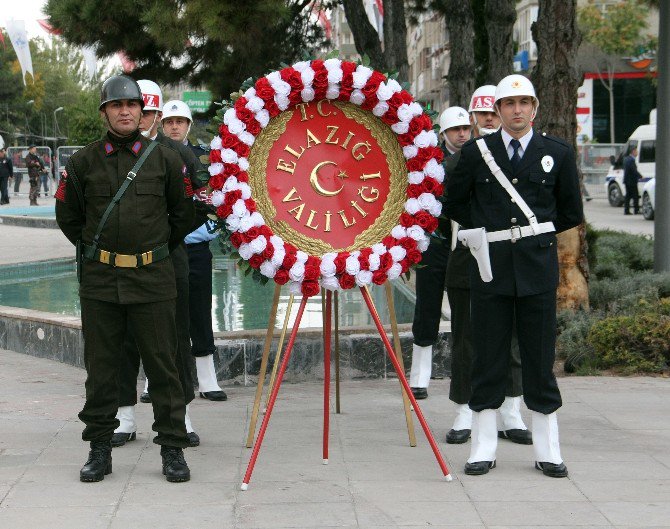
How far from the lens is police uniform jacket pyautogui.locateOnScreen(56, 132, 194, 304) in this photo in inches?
239

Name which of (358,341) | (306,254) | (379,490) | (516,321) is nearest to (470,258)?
(516,321)

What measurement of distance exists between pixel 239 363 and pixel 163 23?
5947mm

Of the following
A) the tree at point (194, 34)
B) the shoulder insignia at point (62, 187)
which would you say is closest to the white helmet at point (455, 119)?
the shoulder insignia at point (62, 187)

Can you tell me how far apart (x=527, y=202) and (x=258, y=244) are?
56.8 inches

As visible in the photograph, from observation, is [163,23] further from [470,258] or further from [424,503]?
[424,503]

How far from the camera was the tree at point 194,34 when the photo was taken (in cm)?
1342

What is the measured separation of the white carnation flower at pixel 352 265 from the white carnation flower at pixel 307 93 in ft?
2.88

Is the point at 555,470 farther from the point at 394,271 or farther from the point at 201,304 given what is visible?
the point at 201,304

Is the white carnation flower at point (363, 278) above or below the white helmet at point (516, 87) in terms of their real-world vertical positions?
below

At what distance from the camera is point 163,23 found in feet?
44.4

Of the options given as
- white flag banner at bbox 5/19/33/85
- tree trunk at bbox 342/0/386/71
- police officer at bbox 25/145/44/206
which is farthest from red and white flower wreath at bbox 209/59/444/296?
white flag banner at bbox 5/19/33/85

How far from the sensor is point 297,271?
607cm

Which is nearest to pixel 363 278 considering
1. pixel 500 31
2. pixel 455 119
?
pixel 455 119

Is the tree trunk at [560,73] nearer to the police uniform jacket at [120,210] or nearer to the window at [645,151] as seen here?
the police uniform jacket at [120,210]
